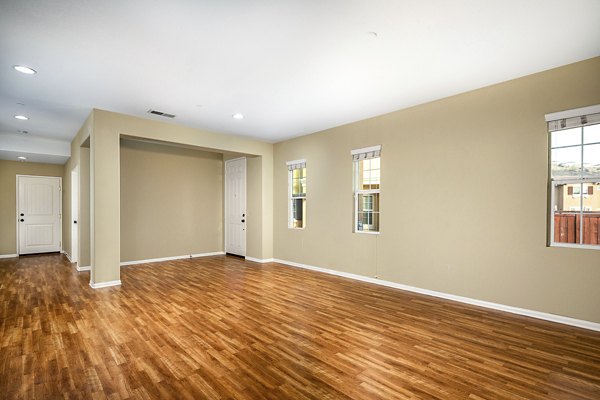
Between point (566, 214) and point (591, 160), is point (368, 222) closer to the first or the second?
point (566, 214)

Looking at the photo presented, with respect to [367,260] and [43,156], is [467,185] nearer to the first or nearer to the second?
[367,260]

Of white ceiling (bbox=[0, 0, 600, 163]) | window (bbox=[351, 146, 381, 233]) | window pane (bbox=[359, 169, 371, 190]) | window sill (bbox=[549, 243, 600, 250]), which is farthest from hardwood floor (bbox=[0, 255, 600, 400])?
white ceiling (bbox=[0, 0, 600, 163])

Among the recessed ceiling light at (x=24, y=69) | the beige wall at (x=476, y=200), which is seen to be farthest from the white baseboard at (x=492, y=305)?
the recessed ceiling light at (x=24, y=69)

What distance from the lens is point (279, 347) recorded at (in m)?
2.72

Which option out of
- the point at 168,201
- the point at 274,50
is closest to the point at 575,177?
the point at 274,50

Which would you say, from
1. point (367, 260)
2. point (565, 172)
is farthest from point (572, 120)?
point (367, 260)

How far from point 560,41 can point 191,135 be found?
5.42 metres

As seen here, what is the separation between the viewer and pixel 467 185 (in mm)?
4004

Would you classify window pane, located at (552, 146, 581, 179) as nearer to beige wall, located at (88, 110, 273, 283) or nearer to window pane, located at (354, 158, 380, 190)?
window pane, located at (354, 158, 380, 190)

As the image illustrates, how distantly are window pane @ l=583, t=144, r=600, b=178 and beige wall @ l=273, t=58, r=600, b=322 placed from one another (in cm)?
35

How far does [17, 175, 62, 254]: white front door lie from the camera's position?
7.89m

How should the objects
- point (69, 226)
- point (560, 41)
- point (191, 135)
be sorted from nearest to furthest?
point (560, 41) → point (191, 135) → point (69, 226)

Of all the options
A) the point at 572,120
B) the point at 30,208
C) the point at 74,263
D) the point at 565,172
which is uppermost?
the point at 572,120

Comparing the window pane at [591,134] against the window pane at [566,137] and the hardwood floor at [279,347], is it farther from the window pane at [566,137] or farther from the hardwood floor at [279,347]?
the hardwood floor at [279,347]
